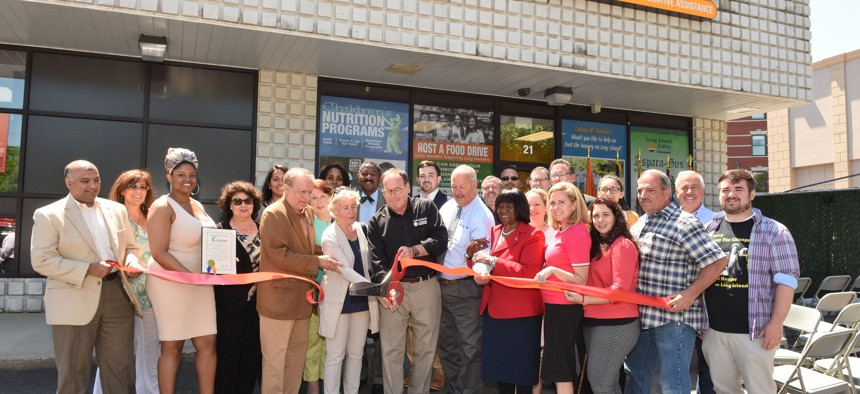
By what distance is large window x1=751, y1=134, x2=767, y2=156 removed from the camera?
50656 millimetres

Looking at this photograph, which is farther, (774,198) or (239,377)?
(774,198)

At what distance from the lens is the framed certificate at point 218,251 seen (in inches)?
159

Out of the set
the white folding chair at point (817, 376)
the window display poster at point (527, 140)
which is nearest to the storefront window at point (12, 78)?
the window display poster at point (527, 140)

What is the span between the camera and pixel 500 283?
4.18 m

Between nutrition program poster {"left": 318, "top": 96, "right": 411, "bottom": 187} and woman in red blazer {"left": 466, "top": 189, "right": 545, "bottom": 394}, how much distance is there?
16.9ft

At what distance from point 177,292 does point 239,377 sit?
3.06ft

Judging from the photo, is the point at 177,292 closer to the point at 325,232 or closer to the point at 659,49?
the point at 325,232

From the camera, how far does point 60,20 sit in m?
6.56

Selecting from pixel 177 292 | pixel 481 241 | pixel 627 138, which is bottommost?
pixel 177 292

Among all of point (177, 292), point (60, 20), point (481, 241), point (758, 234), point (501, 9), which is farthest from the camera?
point (501, 9)

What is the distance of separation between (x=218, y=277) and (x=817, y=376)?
4.74 m

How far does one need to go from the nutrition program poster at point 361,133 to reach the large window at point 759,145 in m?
51.2

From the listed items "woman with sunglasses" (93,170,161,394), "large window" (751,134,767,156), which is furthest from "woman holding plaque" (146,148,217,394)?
"large window" (751,134,767,156)

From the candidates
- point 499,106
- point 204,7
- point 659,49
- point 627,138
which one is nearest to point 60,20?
point 204,7
